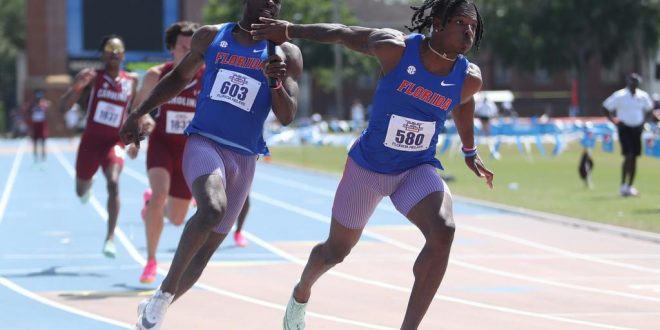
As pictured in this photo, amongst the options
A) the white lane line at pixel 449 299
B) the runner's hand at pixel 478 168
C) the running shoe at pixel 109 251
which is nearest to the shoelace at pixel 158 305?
the runner's hand at pixel 478 168

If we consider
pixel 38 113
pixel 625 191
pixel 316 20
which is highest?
pixel 625 191

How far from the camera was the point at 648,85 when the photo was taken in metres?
92.4

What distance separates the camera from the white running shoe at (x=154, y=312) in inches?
269

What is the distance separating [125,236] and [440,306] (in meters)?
6.48

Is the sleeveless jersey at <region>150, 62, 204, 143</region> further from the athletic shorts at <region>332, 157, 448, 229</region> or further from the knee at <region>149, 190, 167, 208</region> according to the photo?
the athletic shorts at <region>332, 157, 448, 229</region>

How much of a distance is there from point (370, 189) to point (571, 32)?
265 ft

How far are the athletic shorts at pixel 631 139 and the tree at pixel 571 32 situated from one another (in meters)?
65.4

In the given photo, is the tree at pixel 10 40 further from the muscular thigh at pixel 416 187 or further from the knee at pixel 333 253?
the muscular thigh at pixel 416 187

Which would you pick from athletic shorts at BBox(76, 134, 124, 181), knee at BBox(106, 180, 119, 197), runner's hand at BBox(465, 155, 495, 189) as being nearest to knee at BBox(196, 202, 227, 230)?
runner's hand at BBox(465, 155, 495, 189)

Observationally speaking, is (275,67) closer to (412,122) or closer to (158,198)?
(412,122)

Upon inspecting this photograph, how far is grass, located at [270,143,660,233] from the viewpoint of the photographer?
17828 millimetres

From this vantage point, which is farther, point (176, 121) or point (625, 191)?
point (625, 191)

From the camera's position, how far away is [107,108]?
39.7ft

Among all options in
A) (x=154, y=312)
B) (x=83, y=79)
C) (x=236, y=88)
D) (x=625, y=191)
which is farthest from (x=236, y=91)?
(x=625, y=191)
